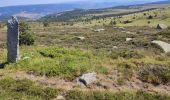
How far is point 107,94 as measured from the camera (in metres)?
19.4

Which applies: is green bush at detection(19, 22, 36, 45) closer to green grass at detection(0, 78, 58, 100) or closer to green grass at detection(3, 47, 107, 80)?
green grass at detection(3, 47, 107, 80)

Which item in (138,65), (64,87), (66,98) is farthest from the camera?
(138,65)

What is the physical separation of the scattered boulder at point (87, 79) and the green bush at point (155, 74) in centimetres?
303

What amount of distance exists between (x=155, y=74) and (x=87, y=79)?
4.43m

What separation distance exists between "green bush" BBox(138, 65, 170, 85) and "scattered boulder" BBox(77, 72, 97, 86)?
9.95ft

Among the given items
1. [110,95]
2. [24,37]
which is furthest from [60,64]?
[24,37]

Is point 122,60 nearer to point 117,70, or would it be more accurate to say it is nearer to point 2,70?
point 117,70

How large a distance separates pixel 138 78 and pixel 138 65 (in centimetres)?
161

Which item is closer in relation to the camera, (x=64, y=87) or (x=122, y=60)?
(x=64, y=87)

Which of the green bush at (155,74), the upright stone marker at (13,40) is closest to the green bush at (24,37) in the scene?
the upright stone marker at (13,40)

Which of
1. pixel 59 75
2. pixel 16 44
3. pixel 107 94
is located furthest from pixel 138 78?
pixel 16 44

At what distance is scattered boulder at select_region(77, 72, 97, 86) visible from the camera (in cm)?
2120

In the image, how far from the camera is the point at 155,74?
22266mm

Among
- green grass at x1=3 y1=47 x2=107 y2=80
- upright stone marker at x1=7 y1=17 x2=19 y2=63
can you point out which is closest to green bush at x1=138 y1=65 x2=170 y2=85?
green grass at x1=3 y1=47 x2=107 y2=80
